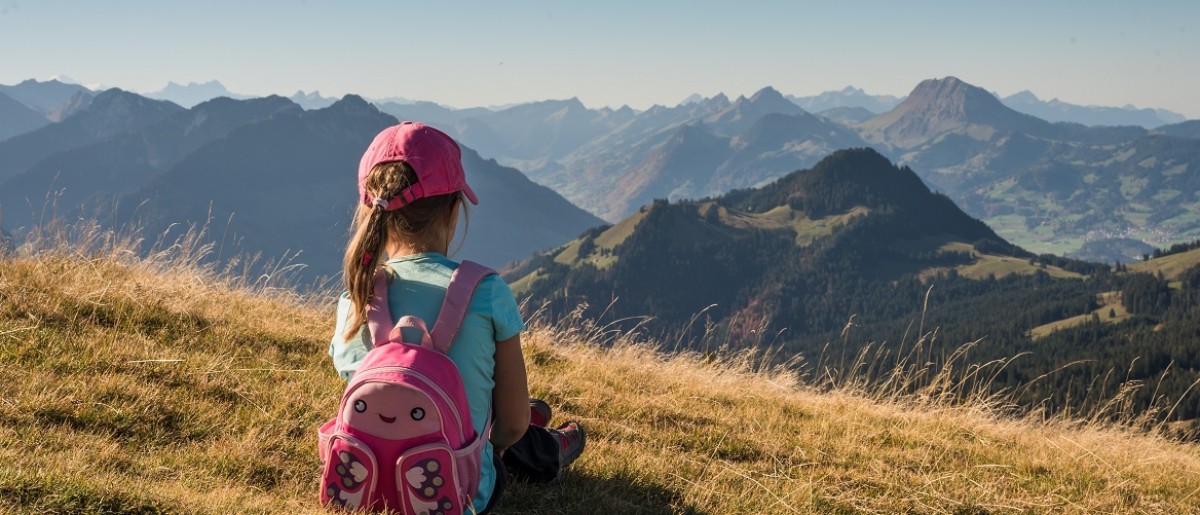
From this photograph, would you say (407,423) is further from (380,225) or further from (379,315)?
(380,225)

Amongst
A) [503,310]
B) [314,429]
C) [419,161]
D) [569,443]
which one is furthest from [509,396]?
[314,429]

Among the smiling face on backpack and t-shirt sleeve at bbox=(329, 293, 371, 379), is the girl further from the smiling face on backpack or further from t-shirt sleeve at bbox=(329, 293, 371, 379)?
the smiling face on backpack

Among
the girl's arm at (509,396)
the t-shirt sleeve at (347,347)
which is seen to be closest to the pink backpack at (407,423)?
the t-shirt sleeve at (347,347)

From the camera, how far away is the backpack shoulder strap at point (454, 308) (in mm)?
3912

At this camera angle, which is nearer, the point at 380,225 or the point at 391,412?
the point at 391,412

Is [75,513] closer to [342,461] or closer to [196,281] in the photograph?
[342,461]

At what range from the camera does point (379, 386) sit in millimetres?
3771

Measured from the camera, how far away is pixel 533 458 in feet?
16.9

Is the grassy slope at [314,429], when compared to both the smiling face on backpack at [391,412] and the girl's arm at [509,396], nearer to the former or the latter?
the girl's arm at [509,396]

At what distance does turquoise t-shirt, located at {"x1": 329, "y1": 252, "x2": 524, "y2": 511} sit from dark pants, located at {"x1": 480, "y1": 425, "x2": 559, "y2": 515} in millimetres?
816

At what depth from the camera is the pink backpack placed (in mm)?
3809

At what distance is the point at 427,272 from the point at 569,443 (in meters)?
2.00

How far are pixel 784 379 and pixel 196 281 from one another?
7641 mm

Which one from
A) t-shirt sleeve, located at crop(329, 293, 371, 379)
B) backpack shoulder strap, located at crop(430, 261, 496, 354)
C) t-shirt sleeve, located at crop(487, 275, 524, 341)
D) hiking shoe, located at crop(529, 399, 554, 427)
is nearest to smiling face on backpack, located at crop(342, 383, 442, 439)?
backpack shoulder strap, located at crop(430, 261, 496, 354)
